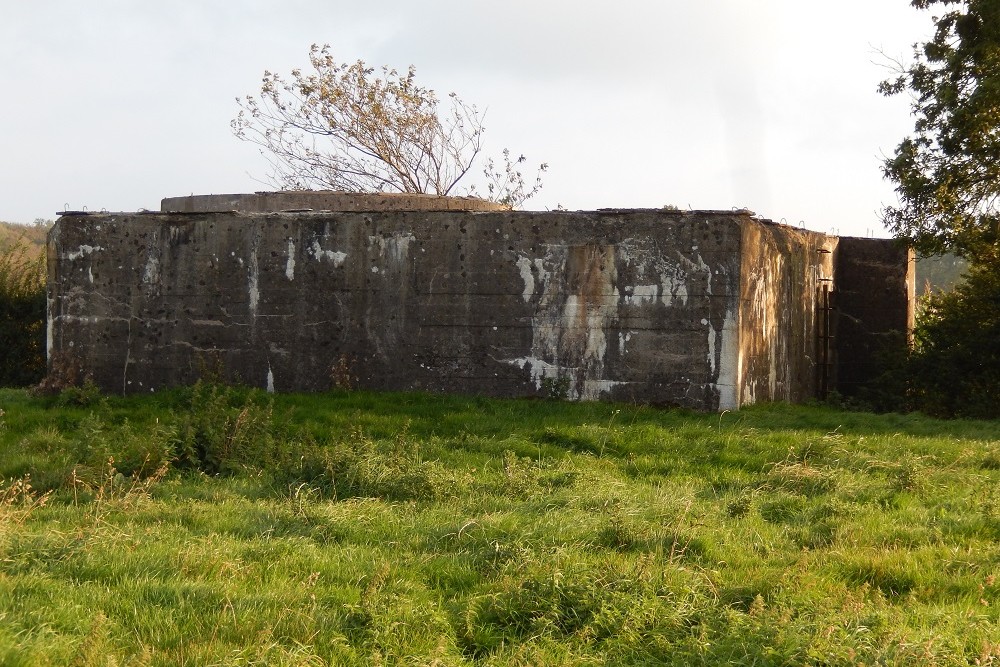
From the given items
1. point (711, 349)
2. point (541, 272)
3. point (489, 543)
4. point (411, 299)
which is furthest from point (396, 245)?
point (489, 543)

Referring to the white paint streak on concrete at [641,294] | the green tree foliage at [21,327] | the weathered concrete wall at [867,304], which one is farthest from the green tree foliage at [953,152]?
the green tree foliage at [21,327]

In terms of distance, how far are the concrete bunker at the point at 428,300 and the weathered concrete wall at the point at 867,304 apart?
3174 millimetres

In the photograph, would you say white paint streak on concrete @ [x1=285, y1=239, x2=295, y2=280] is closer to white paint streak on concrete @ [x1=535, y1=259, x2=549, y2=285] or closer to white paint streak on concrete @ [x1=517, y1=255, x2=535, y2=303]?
white paint streak on concrete @ [x1=517, y1=255, x2=535, y2=303]

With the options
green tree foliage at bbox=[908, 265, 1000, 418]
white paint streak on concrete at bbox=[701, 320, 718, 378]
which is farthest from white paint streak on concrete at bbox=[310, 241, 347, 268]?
green tree foliage at bbox=[908, 265, 1000, 418]

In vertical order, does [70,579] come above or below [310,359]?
below

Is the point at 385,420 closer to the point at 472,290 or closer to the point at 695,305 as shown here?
the point at 472,290

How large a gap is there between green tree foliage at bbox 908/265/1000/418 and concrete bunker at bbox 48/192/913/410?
347 centimetres

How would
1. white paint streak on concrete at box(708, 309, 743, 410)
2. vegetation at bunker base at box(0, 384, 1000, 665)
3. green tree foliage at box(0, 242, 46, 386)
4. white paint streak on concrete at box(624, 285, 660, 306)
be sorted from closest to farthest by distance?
vegetation at bunker base at box(0, 384, 1000, 665) → white paint streak on concrete at box(708, 309, 743, 410) → white paint streak on concrete at box(624, 285, 660, 306) → green tree foliage at box(0, 242, 46, 386)

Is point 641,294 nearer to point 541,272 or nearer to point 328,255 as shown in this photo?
point 541,272

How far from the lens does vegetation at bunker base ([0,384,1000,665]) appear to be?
13.4 ft

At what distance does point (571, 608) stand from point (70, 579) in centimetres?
228

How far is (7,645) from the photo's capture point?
3.68m

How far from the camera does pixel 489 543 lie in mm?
5336

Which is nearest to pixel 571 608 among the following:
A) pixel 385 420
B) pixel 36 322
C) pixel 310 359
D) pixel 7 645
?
pixel 7 645
